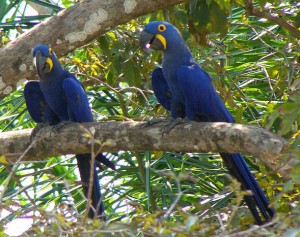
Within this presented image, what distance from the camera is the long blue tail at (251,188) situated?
3.12 metres

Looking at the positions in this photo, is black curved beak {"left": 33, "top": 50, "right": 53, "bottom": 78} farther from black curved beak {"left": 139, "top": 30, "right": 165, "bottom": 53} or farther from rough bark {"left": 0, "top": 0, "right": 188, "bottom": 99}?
black curved beak {"left": 139, "top": 30, "right": 165, "bottom": 53}

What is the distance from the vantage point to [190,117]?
146 inches

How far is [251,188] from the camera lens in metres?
3.23

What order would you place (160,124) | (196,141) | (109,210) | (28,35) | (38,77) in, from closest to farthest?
(196,141) → (160,124) → (28,35) → (38,77) → (109,210)

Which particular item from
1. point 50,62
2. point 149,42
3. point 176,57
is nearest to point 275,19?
point 176,57

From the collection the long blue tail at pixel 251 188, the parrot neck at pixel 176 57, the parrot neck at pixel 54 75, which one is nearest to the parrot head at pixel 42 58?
the parrot neck at pixel 54 75

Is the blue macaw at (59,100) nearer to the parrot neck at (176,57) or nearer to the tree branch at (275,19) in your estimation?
the parrot neck at (176,57)

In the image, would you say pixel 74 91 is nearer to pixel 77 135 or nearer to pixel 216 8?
pixel 77 135

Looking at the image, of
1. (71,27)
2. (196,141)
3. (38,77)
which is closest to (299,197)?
(196,141)

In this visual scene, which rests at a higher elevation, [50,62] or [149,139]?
[50,62]

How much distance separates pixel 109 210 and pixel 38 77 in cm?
113

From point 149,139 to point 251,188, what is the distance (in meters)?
0.50

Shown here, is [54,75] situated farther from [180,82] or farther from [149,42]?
[180,82]

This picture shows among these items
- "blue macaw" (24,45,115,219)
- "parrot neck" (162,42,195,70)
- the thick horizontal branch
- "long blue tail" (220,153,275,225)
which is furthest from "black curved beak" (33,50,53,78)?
"long blue tail" (220,153,275,225)
